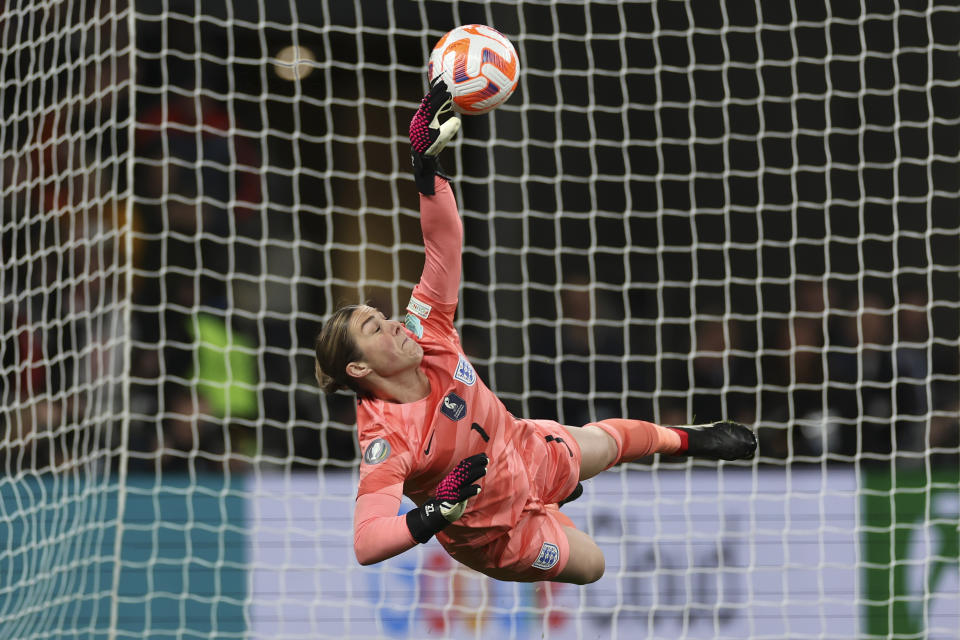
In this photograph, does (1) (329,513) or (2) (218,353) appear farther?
(2) (218,353)

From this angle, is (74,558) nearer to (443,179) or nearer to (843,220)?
(443,179)

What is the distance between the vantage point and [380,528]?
11.0 feet

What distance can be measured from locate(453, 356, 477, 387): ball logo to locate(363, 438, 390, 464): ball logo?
0.36 m

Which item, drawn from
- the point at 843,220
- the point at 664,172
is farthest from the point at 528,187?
the point at 843,220

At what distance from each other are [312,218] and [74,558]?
325 centimetres

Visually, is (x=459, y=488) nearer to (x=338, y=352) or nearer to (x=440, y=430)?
(x=440, y=430)

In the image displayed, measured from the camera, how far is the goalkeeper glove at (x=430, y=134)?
144 inches

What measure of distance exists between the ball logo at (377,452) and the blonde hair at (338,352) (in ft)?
0.85

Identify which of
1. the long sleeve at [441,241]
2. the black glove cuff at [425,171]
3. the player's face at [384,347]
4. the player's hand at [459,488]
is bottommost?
the player's hand at [459,488]

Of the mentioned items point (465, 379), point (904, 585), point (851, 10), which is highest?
point (851, 10)

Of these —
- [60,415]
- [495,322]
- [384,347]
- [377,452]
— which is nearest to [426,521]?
[377,452]

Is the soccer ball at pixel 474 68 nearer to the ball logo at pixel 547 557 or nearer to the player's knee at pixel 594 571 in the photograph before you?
the ball logo at pixel 547 557

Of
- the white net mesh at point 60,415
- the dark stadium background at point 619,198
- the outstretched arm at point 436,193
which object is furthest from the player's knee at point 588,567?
the dark stadium background at point 619,198

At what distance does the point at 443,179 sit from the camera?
3.75m
